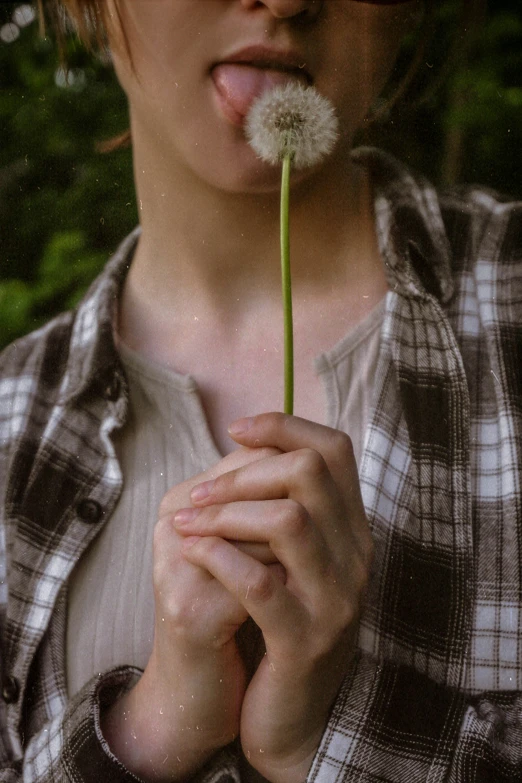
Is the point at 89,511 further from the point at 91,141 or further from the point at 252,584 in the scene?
the point at 91,141

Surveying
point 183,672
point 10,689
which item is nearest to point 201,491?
point 183,672

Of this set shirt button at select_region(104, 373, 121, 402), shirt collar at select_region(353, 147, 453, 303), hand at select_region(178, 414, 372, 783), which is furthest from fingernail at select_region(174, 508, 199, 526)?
shirt collar at select_region(353, 147, 453, 303)

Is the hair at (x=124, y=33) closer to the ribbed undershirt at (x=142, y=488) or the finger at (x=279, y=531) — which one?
the ribbed undershirt at (x=142, y=488)

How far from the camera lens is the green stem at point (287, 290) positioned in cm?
51

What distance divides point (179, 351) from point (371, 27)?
0.25m

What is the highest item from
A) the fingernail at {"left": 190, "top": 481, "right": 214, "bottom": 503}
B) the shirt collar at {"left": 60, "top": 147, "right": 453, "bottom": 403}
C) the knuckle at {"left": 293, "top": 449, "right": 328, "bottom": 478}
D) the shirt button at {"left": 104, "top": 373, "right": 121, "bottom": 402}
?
the shirt collar at {"left": 60, "top": 147, "right": 453, "bottom": 403}

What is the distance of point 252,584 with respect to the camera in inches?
18.8

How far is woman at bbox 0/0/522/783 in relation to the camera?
19.8 inches

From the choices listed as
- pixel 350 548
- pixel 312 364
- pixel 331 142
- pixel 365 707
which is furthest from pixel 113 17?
pixel 365 707

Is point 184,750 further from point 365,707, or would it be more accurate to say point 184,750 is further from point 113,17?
point 113,17

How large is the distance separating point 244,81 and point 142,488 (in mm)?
279

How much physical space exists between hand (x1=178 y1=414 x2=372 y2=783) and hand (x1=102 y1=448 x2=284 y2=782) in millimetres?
12

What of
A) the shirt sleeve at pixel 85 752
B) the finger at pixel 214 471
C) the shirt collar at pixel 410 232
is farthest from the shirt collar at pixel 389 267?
the shirt sleeve at pixel 85 752

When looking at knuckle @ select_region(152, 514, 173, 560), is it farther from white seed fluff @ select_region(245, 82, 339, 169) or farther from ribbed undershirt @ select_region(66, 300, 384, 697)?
white seed fluff @ select_region(245, 82, 339, 169)
